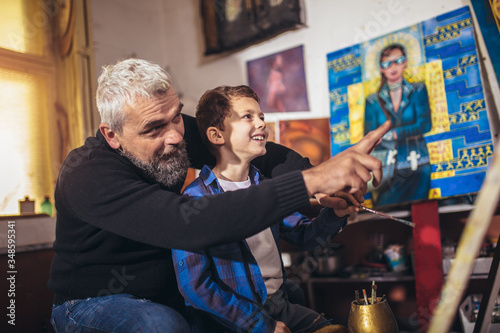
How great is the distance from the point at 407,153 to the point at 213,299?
1.74 meters

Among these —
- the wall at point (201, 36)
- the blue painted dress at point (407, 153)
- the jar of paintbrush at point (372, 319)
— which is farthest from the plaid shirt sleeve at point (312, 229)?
the wall at point (201, 36)

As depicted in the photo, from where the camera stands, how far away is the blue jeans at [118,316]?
119 centimetres

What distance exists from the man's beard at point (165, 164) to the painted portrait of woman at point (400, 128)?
5.06 feet

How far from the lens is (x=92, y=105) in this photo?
3375 millimetres

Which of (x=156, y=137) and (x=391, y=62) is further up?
(x=391, y=62)

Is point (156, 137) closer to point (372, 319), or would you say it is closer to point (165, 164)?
point (165, 164)

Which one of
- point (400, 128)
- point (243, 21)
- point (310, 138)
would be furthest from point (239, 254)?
point (243, 21)

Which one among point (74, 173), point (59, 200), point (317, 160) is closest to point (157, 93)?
point (74, 173)

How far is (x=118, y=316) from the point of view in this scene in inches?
49.0

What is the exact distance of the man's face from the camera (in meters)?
1.41

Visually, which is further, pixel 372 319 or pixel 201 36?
pixel 201 36


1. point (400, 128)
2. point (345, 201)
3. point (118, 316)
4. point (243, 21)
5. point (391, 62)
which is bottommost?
point (118, 316)

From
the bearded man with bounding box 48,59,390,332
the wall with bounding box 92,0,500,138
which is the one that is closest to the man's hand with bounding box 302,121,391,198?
the bearded man with bounding box 48,59,390,332

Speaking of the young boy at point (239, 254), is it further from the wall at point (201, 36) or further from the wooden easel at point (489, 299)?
the wall at point (201, 36)
